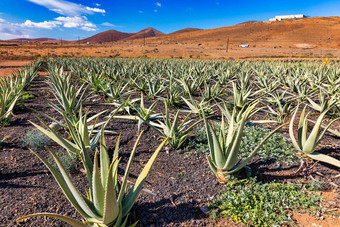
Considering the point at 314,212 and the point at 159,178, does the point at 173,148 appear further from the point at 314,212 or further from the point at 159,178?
the point at 314,212

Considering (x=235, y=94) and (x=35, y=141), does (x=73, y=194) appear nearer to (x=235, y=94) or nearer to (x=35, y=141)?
(x=35, y=141)

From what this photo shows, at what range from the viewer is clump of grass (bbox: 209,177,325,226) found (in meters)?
1.65

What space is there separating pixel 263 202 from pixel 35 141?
2707 mm

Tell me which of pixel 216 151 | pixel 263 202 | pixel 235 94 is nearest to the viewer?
pixel 263 202

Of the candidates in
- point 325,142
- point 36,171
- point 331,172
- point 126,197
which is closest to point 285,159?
point 331,172

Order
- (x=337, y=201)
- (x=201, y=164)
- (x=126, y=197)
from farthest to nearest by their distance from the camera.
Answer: (x=201, y=164) → (x=337, y=201) → (x=126, y=197)

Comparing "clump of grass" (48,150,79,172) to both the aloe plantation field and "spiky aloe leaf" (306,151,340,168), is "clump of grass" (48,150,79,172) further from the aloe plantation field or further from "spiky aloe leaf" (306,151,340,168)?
"spiky aloe leaf" (306,151,340,168)

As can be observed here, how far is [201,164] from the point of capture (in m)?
2.41

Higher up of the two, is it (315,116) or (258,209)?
(315,116)

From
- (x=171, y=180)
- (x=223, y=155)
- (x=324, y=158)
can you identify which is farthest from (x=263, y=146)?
(x=171, y=180)

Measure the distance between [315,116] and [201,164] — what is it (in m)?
2.97

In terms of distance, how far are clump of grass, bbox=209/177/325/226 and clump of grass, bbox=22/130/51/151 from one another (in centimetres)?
218

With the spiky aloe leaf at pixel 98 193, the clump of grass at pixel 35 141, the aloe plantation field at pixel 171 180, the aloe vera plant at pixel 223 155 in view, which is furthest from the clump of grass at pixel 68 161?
the aloe vera plant at pixel 223 155

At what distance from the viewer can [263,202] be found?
1.80 meters
